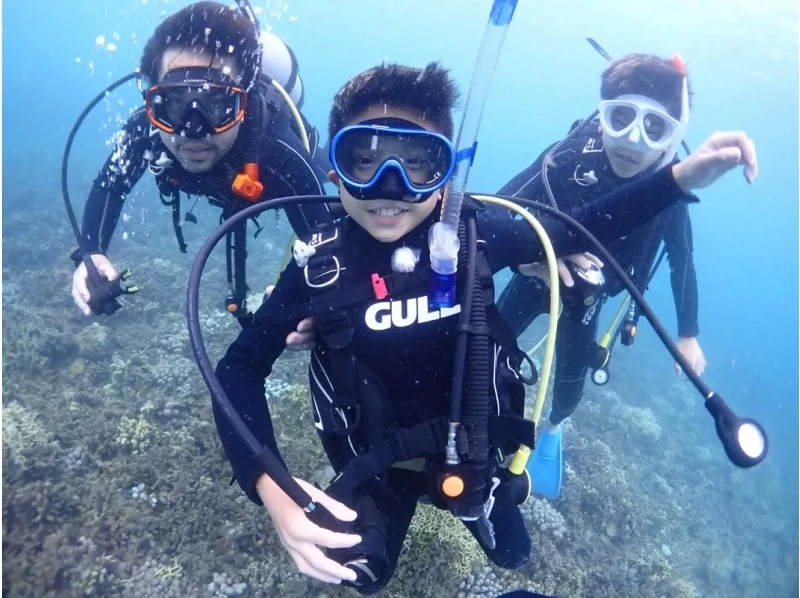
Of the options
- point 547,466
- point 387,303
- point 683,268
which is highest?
point 387,303

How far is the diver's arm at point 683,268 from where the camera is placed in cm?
512

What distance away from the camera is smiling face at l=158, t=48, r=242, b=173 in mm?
3566

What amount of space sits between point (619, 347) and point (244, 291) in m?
16.9

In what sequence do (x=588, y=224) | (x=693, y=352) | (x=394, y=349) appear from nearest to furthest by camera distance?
(x=394, y=349) < (x=588, y=224) < (x=693, y=352)

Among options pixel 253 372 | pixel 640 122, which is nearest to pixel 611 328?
pixel 640 122

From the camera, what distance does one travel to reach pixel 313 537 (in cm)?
173

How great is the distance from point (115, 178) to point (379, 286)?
3491mm

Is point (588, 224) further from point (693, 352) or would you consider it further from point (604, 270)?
point (693, 352)

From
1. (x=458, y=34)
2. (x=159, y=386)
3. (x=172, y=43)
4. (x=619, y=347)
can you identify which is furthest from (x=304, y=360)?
(x=458, y=34)

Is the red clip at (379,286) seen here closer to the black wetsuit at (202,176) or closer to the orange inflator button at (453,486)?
the orange inflator button at (453,486)

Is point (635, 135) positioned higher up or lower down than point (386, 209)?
lower down

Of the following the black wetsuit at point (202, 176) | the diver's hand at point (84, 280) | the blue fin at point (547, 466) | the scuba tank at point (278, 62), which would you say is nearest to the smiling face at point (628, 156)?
the black wetsuit at point (202, 176)

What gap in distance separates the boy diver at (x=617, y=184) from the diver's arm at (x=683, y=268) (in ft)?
0.03

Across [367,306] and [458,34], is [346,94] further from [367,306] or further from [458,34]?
[458,34]
